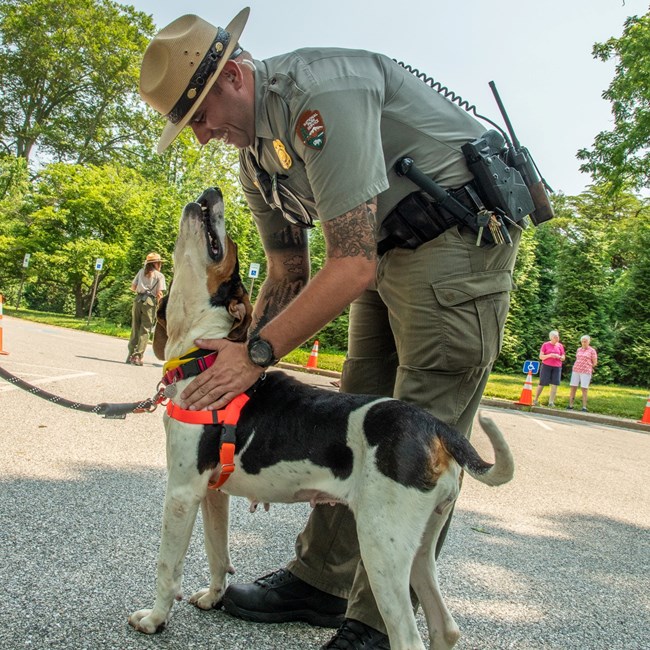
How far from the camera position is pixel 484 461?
2184mm

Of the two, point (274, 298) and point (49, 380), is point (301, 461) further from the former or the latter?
point (49, 380)

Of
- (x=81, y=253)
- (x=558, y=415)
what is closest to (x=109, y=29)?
(x=81, y=253)

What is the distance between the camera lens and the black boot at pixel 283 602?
2.74 m

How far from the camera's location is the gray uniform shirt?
2.20 m

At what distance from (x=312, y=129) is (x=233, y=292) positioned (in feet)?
2.95

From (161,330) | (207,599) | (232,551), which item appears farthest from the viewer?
(232,551)

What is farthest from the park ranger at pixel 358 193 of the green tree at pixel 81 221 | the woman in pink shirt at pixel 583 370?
the green tree at pixel 81 221

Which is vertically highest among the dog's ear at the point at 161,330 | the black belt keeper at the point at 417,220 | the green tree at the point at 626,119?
the green tree at the point at 626,119

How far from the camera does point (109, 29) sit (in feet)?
128

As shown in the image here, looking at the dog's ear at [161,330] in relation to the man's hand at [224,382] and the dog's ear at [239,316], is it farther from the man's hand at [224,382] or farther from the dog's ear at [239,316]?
the man's hand at [224,382]

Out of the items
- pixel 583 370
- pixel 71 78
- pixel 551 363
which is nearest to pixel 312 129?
pixel 551 363

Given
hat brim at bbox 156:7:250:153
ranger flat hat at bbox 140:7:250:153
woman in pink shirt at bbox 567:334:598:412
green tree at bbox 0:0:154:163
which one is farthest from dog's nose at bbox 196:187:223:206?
green tree at bbox 0:0:154:163

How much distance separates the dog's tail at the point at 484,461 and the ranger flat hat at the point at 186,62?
1.58 meters

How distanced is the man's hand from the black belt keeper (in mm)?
758
